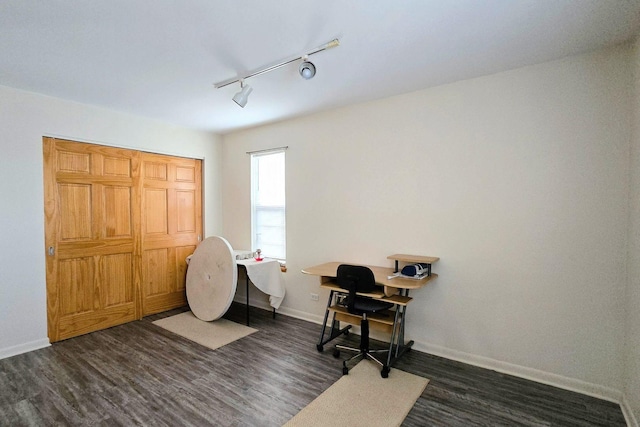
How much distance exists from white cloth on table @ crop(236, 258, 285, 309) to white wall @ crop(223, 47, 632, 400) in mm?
901

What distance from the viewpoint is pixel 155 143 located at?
4.13m

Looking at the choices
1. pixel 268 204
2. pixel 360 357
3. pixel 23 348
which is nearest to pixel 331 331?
pixel 360 357

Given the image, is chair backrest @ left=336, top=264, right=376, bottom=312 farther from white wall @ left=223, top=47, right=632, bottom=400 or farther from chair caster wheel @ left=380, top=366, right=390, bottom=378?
white wall @ left=223, top=47, right=632, bottom=400

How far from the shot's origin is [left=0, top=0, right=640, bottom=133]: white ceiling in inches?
71.7

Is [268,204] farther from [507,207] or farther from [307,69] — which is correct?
[507,207]

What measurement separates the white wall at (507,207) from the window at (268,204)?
2.99 feet

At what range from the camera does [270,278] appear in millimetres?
3986

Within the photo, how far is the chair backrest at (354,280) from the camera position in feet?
8.71

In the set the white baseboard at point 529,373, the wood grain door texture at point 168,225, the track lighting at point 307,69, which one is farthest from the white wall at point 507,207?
the wood grain door texture at point 168,225

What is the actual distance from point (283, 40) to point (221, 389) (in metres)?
2.71

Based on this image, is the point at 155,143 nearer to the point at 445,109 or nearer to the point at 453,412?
the point at 445,109

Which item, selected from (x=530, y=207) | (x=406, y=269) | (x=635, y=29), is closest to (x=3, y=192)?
(x=406, y=269)

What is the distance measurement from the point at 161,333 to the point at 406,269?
113 inches

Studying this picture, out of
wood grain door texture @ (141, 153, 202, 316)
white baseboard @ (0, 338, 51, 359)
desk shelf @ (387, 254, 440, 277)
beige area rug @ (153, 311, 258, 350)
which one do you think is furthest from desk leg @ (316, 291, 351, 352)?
white baseboard @ (0, 338, 51, 359)
